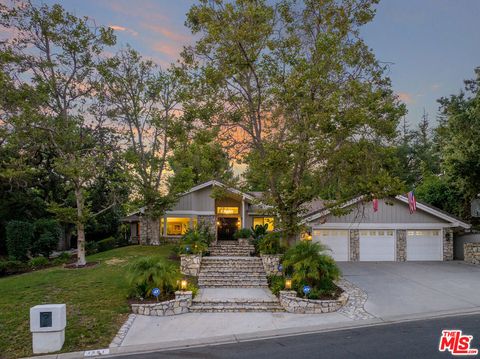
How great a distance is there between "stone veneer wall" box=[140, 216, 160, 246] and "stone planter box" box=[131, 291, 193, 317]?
41.5 feet

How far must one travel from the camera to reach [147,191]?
23.2 meters

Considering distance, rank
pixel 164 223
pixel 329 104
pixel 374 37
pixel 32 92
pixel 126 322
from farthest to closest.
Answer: pixel 164 223 < pixel 32 92 < pixel 374 37 < pixel 329 104 < pixel 126 322

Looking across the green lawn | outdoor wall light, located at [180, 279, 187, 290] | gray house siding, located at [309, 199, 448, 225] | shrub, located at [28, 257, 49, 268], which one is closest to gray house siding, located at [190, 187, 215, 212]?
the green lawn

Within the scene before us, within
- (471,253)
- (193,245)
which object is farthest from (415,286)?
(193,245)

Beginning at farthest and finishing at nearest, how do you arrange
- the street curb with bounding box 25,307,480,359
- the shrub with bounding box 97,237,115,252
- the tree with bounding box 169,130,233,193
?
1. the shrub with bounding box 97,237,115,252
2. the tree with bounding box 169,130,233,193
3. the street curb with bounding box 25,307,480,359

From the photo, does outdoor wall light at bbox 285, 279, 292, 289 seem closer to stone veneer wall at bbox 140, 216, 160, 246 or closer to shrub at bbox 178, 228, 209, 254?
shrub at bbox 178, 228, 209, 254

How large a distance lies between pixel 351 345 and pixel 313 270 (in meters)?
4.36

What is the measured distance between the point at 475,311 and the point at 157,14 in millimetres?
17613

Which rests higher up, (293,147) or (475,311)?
(293,147)

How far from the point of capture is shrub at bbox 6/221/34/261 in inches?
944

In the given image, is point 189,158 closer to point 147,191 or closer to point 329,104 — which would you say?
point 147,191

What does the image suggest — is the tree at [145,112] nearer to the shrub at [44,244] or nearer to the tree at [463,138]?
the shrub at [44,244]

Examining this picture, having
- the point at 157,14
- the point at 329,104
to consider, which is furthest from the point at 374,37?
the point at 157,14

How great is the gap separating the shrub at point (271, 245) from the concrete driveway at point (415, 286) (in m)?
3.46
